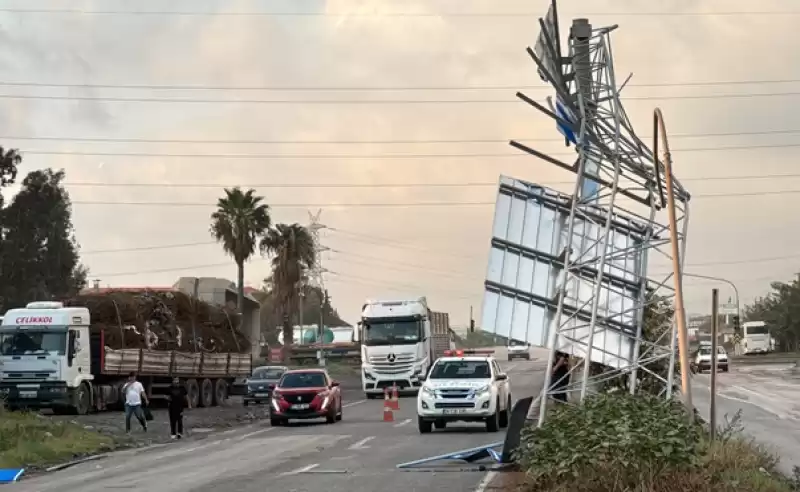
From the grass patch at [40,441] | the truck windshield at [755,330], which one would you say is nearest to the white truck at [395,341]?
the grass patch at [40,441]

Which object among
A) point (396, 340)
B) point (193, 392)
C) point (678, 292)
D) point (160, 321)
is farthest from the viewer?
point (396, 340)

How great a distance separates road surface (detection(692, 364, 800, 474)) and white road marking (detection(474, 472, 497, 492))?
475cm

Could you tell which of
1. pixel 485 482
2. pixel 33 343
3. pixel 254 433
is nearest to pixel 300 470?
pixel 485 482

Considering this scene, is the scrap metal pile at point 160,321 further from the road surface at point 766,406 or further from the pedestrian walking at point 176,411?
the road surface at point 766,406

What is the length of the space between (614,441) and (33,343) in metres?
28.3

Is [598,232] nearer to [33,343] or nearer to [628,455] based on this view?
[628,455]

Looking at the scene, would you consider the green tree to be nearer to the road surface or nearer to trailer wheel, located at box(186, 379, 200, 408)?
trailer wheel, located at box(186, 379, 200, 408)

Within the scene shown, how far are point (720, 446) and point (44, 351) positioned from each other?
87.5ft

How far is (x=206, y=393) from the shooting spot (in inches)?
1875

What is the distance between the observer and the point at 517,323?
1866cm

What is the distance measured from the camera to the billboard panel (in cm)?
1853

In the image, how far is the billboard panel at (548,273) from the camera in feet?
60.8

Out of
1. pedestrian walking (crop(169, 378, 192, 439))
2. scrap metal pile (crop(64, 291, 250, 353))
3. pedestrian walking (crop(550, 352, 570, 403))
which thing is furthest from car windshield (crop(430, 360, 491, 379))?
scrap metal pile (crop(64, 291, 250, 353))

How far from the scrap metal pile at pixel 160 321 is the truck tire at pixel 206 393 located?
140 cm
